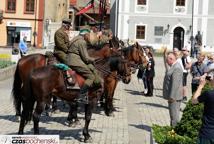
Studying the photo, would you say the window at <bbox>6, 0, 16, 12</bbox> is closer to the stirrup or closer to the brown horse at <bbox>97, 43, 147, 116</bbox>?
the brown horse at <bbox>97, 43, 147, 116</bbox>

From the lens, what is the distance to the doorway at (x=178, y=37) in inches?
2266

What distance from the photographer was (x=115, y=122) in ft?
45.4

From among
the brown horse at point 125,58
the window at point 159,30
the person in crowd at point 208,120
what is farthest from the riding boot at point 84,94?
the window at point 159,30

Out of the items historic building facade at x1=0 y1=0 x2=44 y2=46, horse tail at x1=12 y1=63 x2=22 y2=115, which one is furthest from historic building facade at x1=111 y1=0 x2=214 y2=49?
horse tail at x1=12 y1=63 x2=22 y2=115

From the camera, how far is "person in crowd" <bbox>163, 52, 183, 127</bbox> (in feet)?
37.1

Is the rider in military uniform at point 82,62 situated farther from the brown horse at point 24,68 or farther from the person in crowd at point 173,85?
the brown horse at point 24,68

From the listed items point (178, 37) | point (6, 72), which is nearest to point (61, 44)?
point (6, 72)

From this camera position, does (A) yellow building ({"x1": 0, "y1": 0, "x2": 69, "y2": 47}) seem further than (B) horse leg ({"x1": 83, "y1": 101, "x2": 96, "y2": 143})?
Yes

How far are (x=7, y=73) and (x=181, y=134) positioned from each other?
54.1ft

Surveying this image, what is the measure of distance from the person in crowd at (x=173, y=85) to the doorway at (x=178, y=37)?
46501 millimetres

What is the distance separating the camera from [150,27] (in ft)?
188

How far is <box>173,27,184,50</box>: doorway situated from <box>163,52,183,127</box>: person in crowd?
46.5 meters

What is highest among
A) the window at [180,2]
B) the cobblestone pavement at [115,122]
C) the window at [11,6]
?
the window at [180,2]

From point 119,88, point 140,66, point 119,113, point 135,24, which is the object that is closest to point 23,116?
point 119,113
